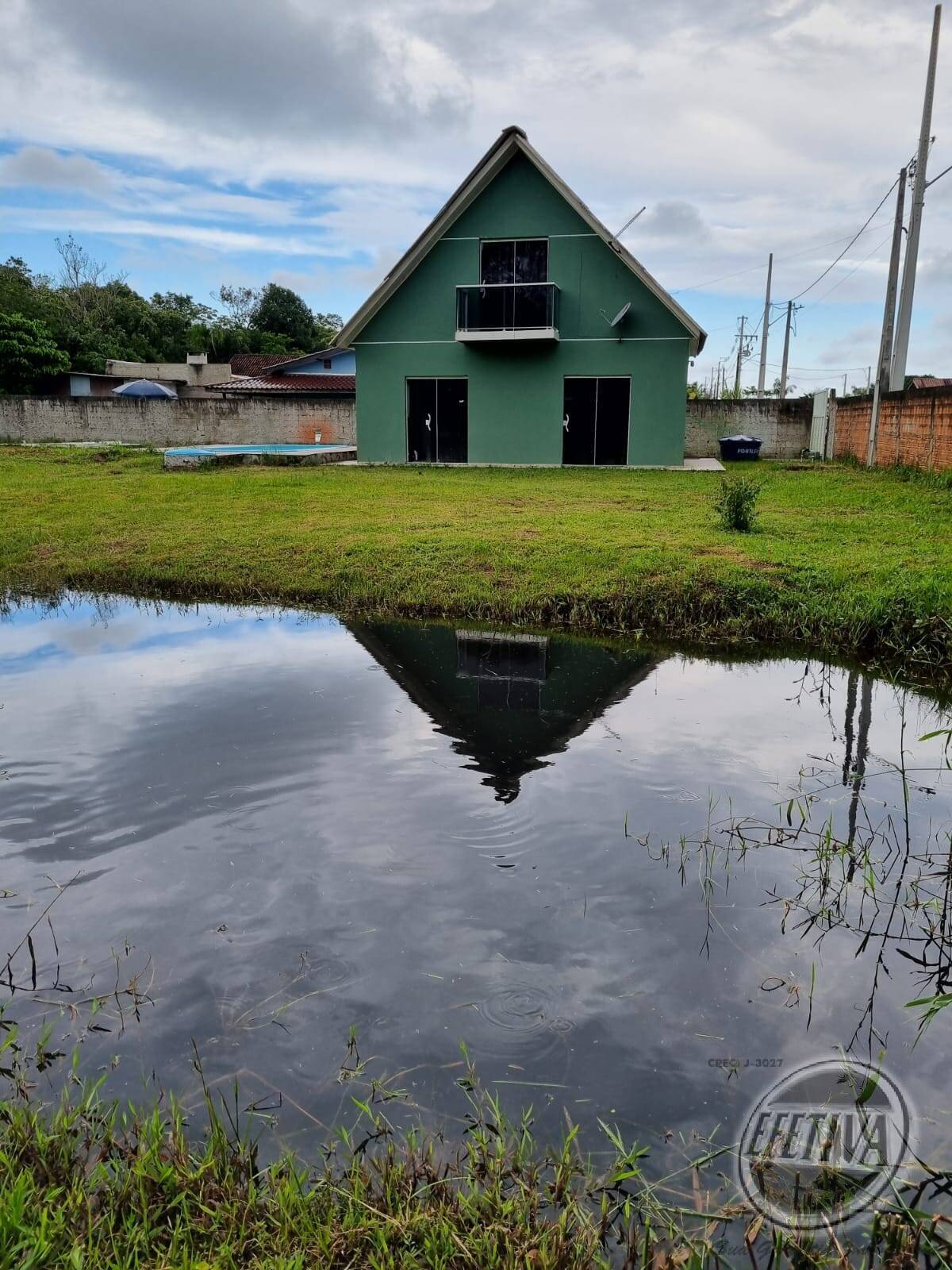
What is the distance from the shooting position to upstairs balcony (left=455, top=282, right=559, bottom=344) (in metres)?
17.2

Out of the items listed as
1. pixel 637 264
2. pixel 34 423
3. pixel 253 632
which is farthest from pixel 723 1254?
pixel 34 423

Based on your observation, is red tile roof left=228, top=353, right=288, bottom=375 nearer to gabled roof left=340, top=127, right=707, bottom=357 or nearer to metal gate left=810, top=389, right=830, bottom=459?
gabled roof left=340, top=127, right=707, bottom=357

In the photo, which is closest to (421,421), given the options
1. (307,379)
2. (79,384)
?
(307,379)

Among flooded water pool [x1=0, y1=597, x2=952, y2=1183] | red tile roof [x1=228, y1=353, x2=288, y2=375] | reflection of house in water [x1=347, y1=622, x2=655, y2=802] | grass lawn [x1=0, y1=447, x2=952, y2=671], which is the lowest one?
flooded water pool [x1=0, y1=597, x2=952, y2=1183]

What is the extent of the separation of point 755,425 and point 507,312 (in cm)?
829

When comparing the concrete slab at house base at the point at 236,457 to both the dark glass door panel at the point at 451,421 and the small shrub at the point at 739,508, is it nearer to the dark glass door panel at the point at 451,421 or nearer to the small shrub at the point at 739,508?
the dark glass door panel at the point at 451,421

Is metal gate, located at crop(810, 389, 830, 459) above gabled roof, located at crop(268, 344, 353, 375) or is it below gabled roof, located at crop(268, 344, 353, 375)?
below

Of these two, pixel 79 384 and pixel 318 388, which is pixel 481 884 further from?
pixel 79 384

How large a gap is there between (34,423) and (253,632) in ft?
Answer: 73.4

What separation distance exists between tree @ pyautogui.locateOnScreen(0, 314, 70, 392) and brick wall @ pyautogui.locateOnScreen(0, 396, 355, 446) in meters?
9.08

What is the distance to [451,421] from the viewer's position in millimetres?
18828

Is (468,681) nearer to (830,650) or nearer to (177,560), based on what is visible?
(830,650)

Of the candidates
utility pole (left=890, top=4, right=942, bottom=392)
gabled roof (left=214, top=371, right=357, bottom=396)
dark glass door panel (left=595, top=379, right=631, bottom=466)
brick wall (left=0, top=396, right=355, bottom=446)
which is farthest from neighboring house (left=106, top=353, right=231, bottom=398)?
utility pole (left=890, top=4, right=942, bottom=392)

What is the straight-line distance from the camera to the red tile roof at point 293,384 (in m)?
26.2
